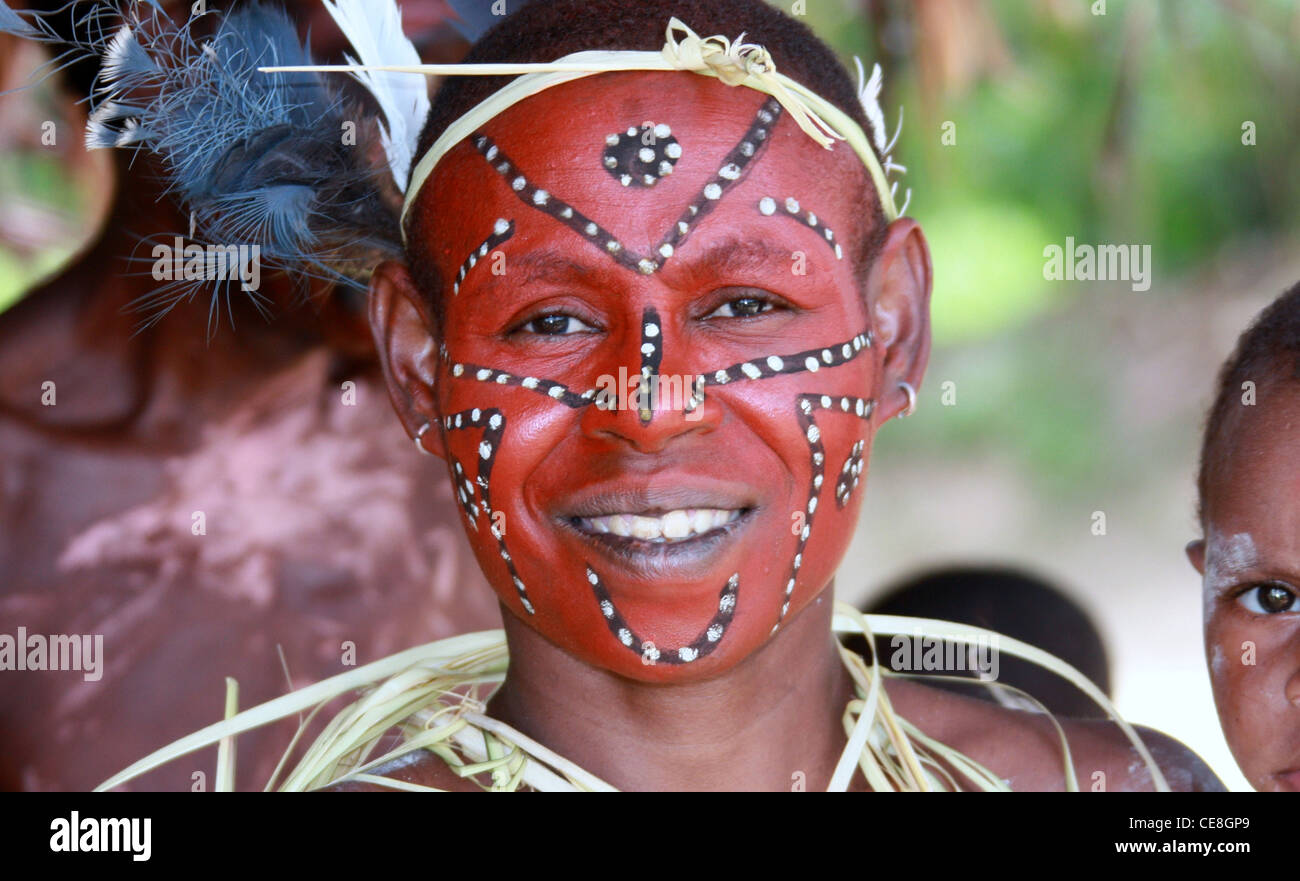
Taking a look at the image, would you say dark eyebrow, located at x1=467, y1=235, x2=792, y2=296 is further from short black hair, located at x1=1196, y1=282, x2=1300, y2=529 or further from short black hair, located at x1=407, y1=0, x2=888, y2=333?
short black hair, located at x1=1196, y1=282, x2=1300, y2=529

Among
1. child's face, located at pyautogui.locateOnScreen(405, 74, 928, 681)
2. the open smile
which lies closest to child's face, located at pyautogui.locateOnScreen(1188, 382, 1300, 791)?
child's face, located at pyautogui.locateOnScreen(405, 74, 928, 681)

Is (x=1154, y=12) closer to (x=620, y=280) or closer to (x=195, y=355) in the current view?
(x=620, y=280)

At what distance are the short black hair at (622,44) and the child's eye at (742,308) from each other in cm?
21

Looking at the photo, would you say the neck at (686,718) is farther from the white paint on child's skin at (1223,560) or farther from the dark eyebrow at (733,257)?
the white paint on child's skin at (1223,560)

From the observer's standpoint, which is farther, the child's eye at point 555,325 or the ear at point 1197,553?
the ear at point 1197,553

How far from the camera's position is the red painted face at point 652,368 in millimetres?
2367

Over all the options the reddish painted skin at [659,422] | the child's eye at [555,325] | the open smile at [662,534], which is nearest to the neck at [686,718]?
the reddish painted skin at [659,422]

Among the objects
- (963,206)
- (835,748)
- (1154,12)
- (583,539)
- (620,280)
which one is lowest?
(835,748)

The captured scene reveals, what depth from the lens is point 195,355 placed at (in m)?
3.54

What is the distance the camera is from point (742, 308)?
97.2 inches

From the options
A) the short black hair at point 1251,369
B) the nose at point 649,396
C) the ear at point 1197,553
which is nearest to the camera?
the nose at point 649,396

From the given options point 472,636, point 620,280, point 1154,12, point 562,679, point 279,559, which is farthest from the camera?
point 279,559
